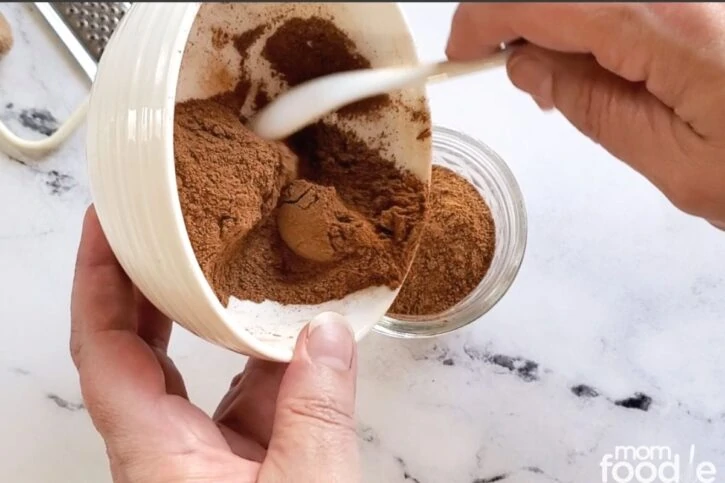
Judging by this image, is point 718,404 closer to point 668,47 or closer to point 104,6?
point 668,47

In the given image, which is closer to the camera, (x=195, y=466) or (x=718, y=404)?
(x=195, y=466)

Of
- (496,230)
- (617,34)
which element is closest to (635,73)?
(617,34)

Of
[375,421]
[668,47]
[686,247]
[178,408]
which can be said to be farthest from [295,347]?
[686,247]

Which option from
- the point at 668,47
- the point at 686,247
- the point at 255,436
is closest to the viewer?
the point at 668,47

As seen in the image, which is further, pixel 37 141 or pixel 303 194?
pixel 37 141

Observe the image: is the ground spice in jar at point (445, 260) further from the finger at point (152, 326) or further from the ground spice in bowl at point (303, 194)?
the finger at point (152, 326)

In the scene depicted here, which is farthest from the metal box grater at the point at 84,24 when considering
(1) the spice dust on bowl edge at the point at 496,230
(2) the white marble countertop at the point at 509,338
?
(1) the spice dust on bowl edge at the point at 496,230

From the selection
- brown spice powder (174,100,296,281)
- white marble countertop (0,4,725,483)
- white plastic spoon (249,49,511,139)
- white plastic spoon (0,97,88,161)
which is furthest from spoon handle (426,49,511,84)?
white plastic spoon (0,97,88,161)

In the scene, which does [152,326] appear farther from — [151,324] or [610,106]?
[610,106]
